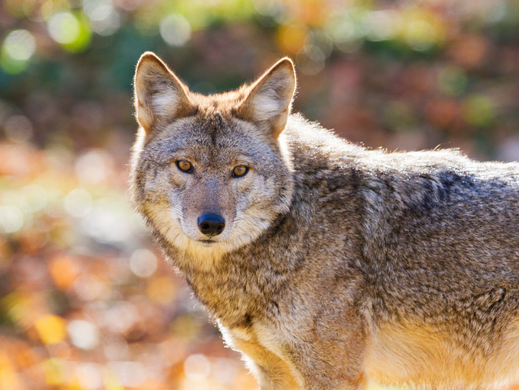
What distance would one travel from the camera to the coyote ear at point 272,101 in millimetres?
4273

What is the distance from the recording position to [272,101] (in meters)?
4.39

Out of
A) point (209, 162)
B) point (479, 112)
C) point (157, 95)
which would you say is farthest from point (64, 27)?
point (209, 162)

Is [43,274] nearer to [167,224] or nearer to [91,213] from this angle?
[91,213]

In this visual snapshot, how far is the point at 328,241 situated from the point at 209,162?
1.10m

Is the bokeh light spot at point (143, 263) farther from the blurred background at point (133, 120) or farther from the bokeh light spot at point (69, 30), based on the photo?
the bokeh light spot at point (69, 30)

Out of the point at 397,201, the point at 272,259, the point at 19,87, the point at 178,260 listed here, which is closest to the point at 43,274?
the point at 178,260

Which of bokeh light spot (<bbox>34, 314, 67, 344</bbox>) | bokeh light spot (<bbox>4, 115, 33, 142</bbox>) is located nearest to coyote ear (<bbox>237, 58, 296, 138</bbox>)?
bokeh light spot (<bbox>34, 314, 67, 344</bbox>)

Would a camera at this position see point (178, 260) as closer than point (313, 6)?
Yes

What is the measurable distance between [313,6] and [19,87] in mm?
8097

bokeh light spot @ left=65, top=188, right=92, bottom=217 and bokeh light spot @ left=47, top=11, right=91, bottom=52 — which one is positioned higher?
bokeh light spot @ left=47, top=11, right=91, bottom=52

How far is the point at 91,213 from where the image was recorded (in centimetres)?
977

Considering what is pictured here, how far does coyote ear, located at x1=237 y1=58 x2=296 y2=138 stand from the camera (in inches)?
168

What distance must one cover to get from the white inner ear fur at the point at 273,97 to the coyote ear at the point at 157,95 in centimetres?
55

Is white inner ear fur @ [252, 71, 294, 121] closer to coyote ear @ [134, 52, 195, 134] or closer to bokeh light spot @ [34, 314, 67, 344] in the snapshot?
coyote ear @ [134, 52, 195, 134]
